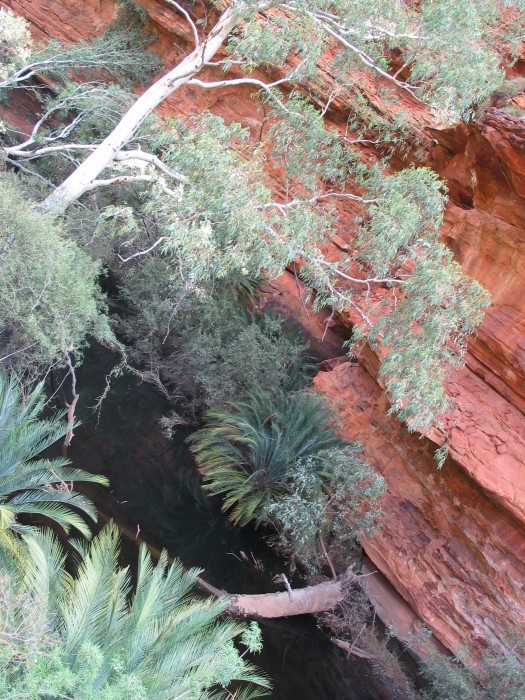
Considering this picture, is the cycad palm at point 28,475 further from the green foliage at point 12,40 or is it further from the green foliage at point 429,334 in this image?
the green foliage at point 12,40

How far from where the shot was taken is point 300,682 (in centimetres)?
721

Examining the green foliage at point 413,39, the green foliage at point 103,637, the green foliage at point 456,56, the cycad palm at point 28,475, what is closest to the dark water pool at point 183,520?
the cycad palm at point 28,475

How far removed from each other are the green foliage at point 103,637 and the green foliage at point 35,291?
286 cm

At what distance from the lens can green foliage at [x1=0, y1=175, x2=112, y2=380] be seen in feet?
24.0

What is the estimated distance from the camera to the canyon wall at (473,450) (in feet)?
26.3

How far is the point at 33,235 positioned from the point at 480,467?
6536 mm

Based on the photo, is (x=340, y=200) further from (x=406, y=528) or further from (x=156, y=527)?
(x=156, y=527)

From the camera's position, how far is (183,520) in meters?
8.89

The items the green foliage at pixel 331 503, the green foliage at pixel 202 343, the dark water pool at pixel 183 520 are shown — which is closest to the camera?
the dark water pool at pixel 183 520

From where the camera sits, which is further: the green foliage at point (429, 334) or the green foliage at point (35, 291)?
the green foliage at point (429, 334)

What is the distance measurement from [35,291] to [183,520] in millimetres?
3901

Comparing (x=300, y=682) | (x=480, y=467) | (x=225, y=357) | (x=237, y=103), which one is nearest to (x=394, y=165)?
(x=237, y=103)

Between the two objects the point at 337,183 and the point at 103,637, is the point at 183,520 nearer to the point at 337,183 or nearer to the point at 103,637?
the point at 103,637

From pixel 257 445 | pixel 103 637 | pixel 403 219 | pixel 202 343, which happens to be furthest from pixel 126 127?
pixel 103 637
